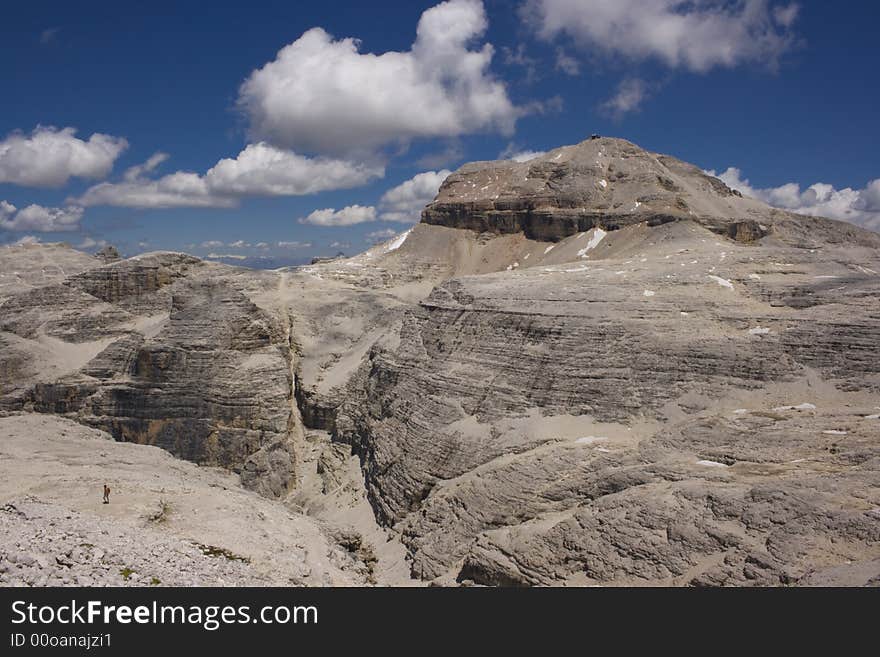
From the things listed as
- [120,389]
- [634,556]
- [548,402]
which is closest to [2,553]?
[634,556]

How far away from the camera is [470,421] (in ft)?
102

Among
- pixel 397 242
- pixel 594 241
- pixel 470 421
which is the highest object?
pixel 397 242

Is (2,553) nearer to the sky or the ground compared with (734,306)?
nearer to the ground

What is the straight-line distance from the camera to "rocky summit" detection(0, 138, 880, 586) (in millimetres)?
18609

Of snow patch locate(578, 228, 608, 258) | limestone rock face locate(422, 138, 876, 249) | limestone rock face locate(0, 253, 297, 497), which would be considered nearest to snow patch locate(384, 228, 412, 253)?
limestone rock face locate(422, 138, 876, 249)

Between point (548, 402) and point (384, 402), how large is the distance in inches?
475

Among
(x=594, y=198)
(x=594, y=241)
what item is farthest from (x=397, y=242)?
(x=594, y=241)

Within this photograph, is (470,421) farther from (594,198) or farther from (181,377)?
(594,198)

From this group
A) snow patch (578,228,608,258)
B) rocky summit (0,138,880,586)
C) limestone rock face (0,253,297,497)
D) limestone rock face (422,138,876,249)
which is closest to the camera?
rocky summit (0,138,880,586)

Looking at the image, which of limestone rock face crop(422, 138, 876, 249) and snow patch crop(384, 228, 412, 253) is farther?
snow patch crop(384, 228, 412, 253)

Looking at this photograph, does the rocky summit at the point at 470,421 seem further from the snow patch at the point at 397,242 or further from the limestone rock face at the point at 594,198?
the snow patch at the point at 397,242

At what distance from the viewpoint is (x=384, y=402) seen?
37969 mm

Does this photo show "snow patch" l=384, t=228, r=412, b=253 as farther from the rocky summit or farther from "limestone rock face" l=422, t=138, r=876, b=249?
the rocky summit

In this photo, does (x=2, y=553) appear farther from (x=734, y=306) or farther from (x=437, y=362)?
(x=734, y=306)
